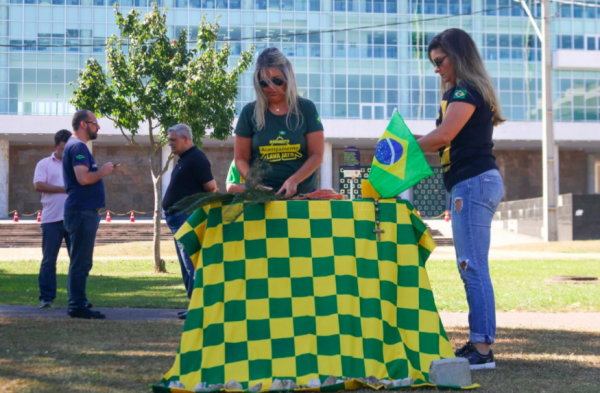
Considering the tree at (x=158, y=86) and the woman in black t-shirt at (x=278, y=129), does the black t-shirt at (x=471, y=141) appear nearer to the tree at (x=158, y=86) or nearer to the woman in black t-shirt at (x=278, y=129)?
the woman in black t-shirt at (x=278, y=129)

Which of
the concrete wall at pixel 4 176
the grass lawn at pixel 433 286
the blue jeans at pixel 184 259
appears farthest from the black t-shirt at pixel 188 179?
the concrete wall at pixel 4 176

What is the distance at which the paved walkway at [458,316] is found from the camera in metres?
7.01

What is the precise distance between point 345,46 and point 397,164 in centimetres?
4551

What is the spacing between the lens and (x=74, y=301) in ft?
22.7

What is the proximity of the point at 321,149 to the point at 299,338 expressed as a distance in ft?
4.40

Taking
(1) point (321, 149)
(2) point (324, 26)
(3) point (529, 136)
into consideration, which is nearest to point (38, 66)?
(2) point (324, 26)

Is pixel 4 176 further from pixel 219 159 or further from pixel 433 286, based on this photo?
pixel 433 286

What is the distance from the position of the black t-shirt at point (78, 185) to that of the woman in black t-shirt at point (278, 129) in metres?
2.69

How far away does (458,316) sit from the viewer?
7734 mm

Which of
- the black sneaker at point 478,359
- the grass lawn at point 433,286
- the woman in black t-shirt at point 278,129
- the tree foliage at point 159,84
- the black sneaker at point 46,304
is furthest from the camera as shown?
the tree foliage at point 159,84

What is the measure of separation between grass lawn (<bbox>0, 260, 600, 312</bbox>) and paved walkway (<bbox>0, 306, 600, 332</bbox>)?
578mm

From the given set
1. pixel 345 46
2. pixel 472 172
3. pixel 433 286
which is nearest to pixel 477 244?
pixel 472 172

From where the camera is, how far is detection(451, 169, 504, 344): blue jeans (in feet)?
15.1

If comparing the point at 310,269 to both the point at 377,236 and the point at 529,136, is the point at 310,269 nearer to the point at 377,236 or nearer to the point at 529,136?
the point at 377,236
